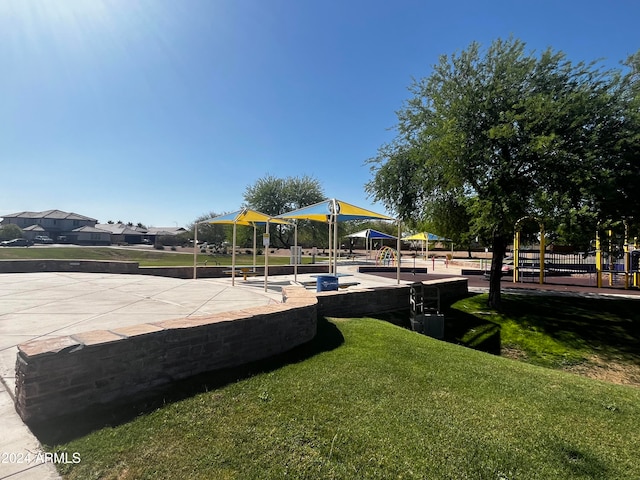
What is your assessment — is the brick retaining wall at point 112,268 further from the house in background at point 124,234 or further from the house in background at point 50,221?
the house in background at point 50,221

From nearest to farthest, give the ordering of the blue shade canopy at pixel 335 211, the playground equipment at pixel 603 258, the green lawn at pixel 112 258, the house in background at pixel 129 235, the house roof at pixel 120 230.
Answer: the playground equipment at pixel 603 258 < the blue shade canopy at pixel 335 211 < the green lawn at pixel 112 258 < the house in background at pixel 129 235 < the house roof at pixel 120 230

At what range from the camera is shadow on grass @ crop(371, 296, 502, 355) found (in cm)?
903

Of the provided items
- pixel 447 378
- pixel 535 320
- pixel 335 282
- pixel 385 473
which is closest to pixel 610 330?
pixel 535 320

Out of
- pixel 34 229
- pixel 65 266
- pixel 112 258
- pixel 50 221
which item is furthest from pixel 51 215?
pixel 65 266

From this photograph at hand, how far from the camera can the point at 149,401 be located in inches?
133

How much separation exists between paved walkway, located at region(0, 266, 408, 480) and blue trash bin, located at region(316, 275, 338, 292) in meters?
1.16

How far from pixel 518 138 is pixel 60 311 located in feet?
38.5

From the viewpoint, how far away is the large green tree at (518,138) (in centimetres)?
899

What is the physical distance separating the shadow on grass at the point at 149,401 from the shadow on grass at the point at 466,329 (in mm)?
4701

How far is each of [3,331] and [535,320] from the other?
Answer: 41.3 ft

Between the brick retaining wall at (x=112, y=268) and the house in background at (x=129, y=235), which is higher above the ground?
the house in background at (x=129, y=235)

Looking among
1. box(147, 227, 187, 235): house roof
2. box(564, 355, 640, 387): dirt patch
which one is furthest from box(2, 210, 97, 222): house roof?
box(564, 355, 640, 387): dirt patch

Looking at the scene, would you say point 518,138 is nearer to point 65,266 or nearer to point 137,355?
point 137,355

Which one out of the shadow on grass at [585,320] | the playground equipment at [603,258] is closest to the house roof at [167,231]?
the playground equipment at [603,258]
